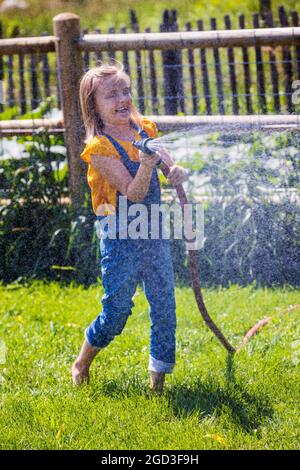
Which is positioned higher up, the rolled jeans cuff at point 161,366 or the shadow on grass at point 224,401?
the rolled jeans cuff at point 161,366

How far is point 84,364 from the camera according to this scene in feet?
13.1

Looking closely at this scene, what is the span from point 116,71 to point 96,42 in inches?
64.3

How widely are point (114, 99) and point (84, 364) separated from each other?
1102 millimetres

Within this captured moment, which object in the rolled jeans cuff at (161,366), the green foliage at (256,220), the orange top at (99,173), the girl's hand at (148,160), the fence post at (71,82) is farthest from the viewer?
the fence post at (71,82)

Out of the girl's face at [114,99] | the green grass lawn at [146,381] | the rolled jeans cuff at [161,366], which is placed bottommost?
the green grass lawn at [146,381]

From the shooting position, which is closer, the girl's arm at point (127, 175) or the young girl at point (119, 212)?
the girl's arm at point (127, 175)

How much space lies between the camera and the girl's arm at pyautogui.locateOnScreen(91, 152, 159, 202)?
3631mm

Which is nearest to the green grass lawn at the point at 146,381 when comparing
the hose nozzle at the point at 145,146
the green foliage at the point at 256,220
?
the green foliage at the point at 256,220

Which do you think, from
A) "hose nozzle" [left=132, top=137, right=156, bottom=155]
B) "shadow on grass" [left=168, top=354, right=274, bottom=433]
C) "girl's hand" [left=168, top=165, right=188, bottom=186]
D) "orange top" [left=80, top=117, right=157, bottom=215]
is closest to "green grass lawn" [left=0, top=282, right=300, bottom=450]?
"shadow on grass" [left=168, top=354, right=274, bottom=433]

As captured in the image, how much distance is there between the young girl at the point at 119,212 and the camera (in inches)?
150

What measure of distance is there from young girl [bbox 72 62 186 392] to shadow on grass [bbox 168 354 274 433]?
140mm

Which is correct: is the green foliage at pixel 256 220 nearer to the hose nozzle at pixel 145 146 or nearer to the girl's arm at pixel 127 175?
the girl's arm at pixel 127 175

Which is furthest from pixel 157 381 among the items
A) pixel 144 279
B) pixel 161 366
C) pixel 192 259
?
pixel 192 259

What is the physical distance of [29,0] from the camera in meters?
13.4
